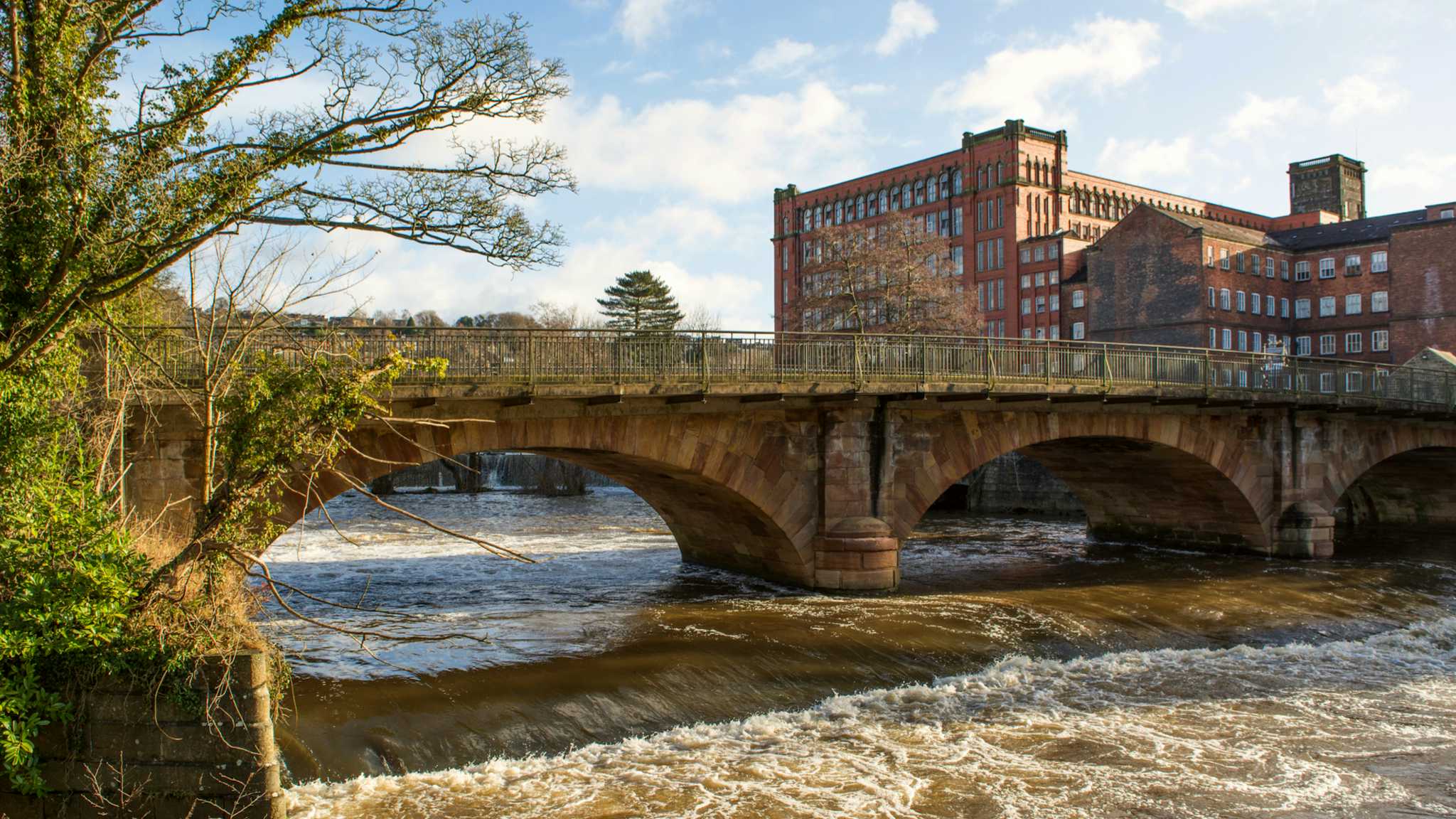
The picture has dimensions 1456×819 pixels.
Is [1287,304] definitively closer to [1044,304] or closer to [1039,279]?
[1044,304]

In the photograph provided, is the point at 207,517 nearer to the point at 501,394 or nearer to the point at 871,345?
the point at 501,394

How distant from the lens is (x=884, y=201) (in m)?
85.4

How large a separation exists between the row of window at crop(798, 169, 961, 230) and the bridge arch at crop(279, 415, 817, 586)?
5852cm

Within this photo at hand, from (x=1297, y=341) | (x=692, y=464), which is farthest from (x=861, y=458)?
(x=1297, y=341)

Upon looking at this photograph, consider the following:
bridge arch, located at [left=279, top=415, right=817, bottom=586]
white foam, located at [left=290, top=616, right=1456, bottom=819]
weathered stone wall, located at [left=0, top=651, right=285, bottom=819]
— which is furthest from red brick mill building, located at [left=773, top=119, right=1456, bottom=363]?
weathered stone wall, located at [left=0, top=651, right=285, bottom=819]

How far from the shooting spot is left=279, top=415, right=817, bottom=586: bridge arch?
634 inches

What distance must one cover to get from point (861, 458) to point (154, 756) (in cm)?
1406

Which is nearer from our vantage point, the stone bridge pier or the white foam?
the white foam

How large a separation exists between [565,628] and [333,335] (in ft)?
23.2

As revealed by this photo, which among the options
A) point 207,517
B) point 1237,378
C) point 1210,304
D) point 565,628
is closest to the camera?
point 207,517

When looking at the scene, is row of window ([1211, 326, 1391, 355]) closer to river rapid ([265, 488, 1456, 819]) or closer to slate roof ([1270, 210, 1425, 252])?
slate roof ([1270, 210, 1425, 252])

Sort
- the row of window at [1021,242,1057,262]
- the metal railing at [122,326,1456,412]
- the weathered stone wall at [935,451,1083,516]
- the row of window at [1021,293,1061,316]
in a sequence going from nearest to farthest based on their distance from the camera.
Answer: the metal railing at [122,326,1456,412] < the weathered stone wall at [935,451,1083,516] < the row of window at [1021,293,1061,316] < the row of window at [1021,242,1057,262]

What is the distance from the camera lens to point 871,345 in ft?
66.9

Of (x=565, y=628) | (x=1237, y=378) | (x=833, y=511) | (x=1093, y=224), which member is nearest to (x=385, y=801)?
(x=565, y=628)
